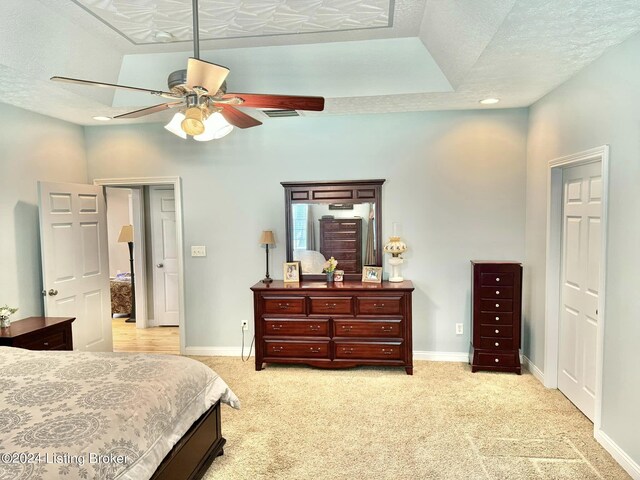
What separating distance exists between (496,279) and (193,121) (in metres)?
3.06

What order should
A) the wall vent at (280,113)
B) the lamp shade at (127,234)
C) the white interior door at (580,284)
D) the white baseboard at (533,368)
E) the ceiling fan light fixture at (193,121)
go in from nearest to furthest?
the ceiling fan light fixture at (193,121) < the white interior door at (580,284) < the white baseboard at (533,368) < the wall vent at (280,113) < the lamp shade at (127,234)

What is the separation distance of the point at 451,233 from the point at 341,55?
81.1 inches

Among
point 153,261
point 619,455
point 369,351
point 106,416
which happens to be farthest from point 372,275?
point 153,261

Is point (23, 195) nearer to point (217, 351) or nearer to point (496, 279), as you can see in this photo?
point (217, 351)

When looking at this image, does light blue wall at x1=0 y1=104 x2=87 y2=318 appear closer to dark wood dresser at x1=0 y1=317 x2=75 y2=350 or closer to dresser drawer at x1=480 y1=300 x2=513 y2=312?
dark wood dresser at x1=0 y1=317 x2=75 y2=350

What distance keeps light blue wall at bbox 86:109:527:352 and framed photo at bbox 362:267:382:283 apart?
334 mm

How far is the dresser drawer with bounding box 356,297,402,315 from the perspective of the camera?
3832mm

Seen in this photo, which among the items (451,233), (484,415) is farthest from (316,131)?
(484,415)

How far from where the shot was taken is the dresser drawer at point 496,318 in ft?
12.4

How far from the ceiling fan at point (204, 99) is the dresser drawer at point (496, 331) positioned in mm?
2737

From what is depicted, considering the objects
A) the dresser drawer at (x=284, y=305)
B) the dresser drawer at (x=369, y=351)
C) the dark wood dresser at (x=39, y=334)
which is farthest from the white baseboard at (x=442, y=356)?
the dark wood dresser at (x=39, y=334)

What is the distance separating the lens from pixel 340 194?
13.9 ft

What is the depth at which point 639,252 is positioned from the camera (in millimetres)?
2270

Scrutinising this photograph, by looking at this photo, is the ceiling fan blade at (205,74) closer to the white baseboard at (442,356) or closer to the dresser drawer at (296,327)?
the dresser drawer at (296,327)
